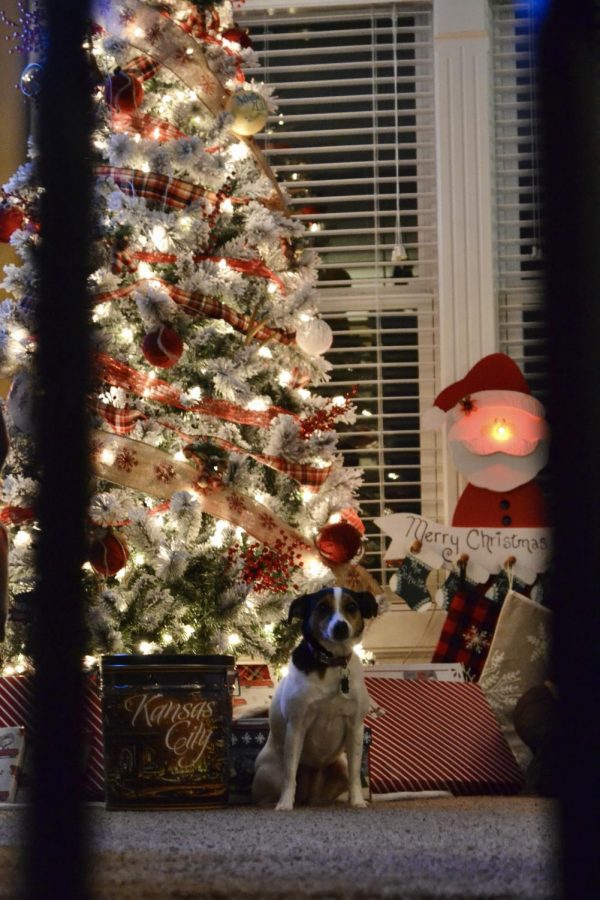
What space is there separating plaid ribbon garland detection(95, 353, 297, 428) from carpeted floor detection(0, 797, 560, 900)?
113cm

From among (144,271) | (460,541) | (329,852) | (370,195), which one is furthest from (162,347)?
(329,852)

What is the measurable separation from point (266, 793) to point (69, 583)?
7.63 ft

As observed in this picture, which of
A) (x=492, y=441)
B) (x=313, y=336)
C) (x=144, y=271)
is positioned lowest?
(x=492, y=441)

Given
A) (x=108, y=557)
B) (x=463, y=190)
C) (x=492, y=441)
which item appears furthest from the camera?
(x=463, y=190)

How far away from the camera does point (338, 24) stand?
4230 millimetres

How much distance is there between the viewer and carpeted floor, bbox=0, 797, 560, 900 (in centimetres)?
60

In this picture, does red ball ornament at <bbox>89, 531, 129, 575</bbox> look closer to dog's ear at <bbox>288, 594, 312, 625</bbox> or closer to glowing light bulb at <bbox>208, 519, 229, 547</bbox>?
glowing light bulb at <bbox>208, 519, 229, 547</bbox>

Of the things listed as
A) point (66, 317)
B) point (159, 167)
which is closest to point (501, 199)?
point (159, 167)

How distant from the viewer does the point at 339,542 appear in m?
3.21

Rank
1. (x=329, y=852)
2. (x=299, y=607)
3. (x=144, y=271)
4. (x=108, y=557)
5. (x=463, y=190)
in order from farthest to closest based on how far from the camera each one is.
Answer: (x=463, y=190) < (x=144, y=271) < (x=108, y=557) < (x=299, y=607) < (x=329, y=852)

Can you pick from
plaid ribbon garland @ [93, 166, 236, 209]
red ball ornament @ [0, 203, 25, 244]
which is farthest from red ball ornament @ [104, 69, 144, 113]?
red ball ornament @ [0, 203, 25, 244]

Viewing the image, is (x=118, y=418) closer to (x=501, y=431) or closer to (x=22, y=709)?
(x=22, y=709)

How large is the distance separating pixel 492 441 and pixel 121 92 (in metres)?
1.42

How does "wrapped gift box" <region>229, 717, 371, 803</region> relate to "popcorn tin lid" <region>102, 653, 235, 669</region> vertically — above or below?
below
